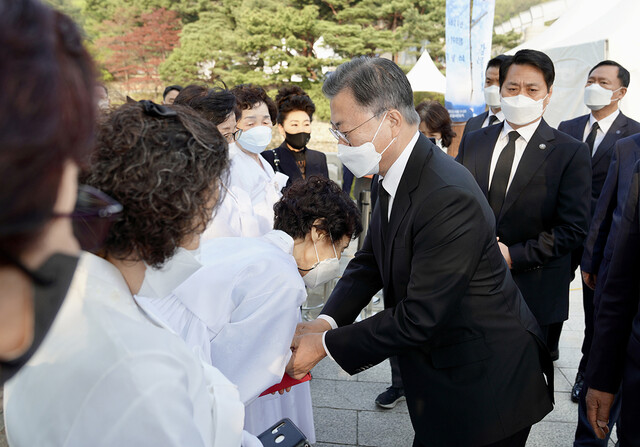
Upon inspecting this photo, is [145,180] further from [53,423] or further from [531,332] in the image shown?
[531,332]

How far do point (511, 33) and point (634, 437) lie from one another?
1000 inches

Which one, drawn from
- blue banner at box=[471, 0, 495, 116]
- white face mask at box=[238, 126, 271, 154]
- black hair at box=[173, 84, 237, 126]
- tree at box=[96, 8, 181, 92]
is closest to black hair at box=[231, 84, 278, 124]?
white face mask at box=[238, 126, 271, 154]

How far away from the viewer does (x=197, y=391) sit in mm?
1040

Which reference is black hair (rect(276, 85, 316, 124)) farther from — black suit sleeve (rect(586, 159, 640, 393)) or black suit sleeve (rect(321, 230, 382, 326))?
Answer: black suit sleeve (rect(586, 159, 640, 393))

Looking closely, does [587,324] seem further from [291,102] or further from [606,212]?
[291,102]

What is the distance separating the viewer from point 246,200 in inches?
138

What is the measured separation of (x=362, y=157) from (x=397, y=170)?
0.66 feet

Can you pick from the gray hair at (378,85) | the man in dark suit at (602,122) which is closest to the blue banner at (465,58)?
the man in dark suit at (602,122)

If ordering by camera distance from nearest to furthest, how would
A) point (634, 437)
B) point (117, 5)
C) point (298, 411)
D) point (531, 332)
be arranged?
point (634, 437) → point (531, 332) → point (298, 411) → point (117, 5)

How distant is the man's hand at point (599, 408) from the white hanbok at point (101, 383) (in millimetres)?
1577

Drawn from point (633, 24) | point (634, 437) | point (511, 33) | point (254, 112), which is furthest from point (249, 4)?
point (634, 437)

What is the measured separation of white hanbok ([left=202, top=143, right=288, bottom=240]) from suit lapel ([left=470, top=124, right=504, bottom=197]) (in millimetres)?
1580

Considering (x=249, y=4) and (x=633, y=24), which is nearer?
(x=633, y=24)

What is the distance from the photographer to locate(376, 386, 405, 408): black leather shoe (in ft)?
11.2
